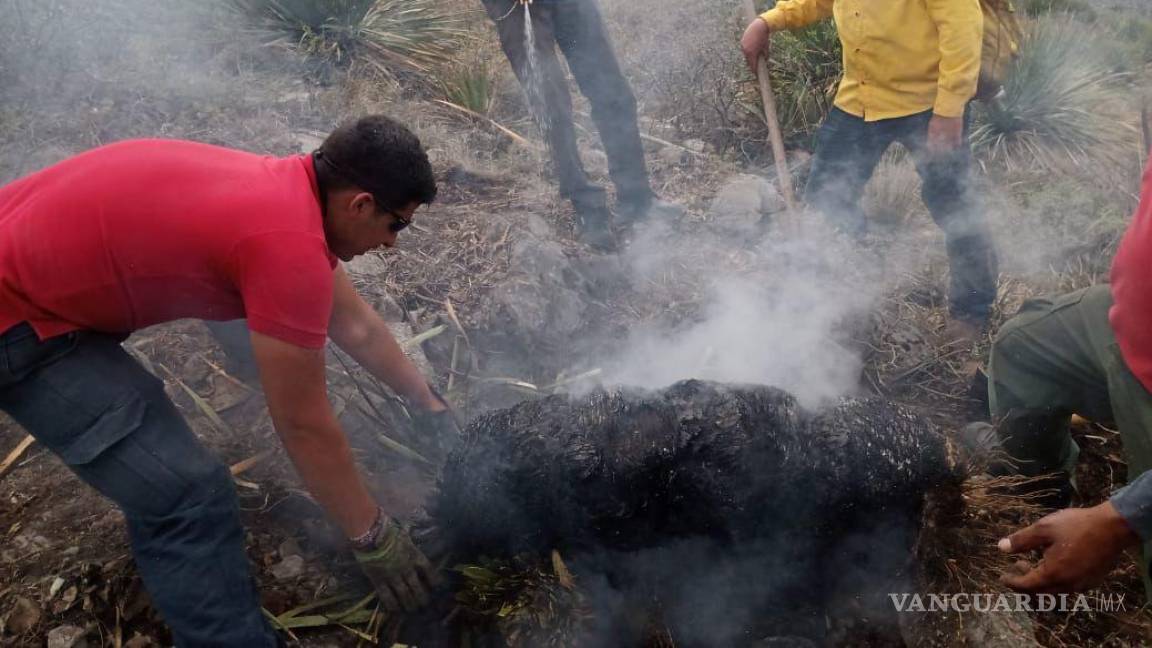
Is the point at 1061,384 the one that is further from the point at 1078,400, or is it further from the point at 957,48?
the point at 957,48

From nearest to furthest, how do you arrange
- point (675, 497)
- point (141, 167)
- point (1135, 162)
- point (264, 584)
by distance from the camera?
point (141, 167) → point (675, 497) → point (264, 584) → point (1135, 162)

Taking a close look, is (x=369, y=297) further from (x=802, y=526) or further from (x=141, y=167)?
(x=802, y=526)

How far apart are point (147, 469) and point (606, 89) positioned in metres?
3.41

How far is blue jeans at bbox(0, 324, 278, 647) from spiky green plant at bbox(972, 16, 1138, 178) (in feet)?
20.0

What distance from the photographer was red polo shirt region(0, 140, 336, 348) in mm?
1842

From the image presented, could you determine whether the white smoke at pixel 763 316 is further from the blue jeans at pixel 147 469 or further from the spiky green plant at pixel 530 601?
the blue jeans at pixel 147 469

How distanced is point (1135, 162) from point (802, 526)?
5.36 m

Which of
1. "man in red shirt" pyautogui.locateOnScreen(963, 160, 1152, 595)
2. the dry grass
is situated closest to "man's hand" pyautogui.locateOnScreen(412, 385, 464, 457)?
"man in red shirt" pyautogui.locateOnScreen(963, 160, 1152, 595)

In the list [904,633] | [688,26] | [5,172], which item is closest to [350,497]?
[904,633]

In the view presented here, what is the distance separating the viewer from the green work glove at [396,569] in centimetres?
220

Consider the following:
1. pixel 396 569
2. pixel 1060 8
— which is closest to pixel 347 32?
pixel 396 569

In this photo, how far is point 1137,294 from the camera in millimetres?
1925

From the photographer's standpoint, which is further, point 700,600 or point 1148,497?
point 700,600

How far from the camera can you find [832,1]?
369cm
